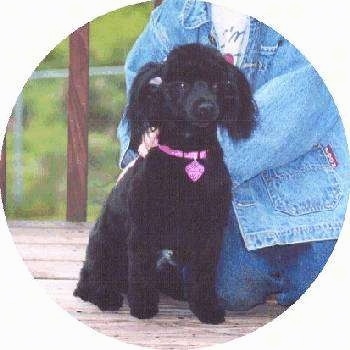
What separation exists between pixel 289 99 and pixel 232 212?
26 centimetres

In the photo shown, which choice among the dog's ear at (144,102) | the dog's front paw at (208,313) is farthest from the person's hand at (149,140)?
the dog's front paw at (208,313)

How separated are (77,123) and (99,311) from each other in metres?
0.40

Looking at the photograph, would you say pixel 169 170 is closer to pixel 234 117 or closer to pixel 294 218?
pixel 234 117

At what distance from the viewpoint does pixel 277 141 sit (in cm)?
190

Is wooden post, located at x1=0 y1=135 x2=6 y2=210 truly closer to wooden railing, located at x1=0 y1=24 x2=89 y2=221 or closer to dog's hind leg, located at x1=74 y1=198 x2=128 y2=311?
wooden railing, located at x1=0 y1=24 x2=89 y2=221

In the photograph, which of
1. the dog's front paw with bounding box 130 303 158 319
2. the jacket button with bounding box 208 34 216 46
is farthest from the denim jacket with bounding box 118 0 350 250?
the dog's front paw with bounding box 130 303 158 319

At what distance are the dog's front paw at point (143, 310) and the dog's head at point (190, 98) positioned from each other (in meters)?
0.33

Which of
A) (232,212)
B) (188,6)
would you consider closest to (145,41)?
(188,6)

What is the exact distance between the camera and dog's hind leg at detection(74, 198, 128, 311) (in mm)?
1844

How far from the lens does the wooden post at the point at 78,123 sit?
191 cm

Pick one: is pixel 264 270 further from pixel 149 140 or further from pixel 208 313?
pixel 149 140

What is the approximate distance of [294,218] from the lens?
1956mm

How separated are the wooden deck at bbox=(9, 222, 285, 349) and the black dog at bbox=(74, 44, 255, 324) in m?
0.03

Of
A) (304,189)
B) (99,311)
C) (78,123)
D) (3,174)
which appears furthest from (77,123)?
(304,189)
